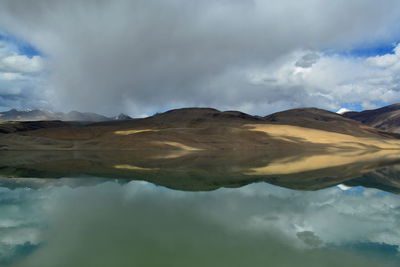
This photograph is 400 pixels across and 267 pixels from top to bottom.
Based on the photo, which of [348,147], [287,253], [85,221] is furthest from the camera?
[348,147]

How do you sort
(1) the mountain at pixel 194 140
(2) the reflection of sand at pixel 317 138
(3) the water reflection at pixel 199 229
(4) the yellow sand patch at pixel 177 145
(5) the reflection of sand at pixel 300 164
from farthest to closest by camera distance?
(2) the reflection of sand at pixel 317 138, (4) the yellow sand patch at pixel 177 145, (1) the mountain at pixel 194 140, (5) the reflection of sand at pixel 300 164, (3) the water reflection at pixel 199 229

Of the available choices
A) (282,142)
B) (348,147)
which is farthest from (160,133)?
(348,147)

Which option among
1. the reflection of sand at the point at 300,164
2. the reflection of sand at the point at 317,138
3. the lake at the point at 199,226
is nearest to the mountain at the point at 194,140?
the reflection of sand at the point at 317,138

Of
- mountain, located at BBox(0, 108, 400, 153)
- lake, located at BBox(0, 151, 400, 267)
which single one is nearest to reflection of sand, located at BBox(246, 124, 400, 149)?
mountain, located at BBox(0, 108, 400, 153)

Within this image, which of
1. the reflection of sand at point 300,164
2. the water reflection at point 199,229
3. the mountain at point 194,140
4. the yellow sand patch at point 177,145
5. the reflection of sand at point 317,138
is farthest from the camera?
the reflection of sand at point 317,138

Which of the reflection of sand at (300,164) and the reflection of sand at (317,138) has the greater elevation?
the reflection of sand at (317,138)

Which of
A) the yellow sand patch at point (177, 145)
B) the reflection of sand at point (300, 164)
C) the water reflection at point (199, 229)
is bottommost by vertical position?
the water reflection at point (199, 229)

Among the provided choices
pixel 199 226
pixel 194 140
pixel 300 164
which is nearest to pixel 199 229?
pixel 199 226

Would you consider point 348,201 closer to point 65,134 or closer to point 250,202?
point 250,202

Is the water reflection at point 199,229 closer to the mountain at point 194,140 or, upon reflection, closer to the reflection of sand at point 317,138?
the mountain at point 194,140
